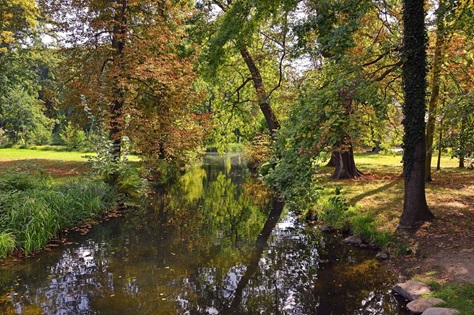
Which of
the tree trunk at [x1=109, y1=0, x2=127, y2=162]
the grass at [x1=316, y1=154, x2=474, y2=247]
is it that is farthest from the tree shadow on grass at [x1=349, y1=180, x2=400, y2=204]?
the tree trunk at [x1=109, y1=0, x2=127, y2=162]

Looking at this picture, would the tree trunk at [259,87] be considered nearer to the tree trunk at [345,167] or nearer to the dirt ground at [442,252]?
the tree trunk at [345,167]

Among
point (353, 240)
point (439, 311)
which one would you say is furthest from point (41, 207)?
point (439, 311)

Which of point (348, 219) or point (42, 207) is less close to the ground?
point (42, 207)

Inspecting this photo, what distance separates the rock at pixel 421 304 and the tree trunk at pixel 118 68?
1161 cm

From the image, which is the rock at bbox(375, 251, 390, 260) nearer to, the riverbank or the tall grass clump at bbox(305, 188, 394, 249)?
the riverbank

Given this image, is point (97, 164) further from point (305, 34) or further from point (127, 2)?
point (305, 34)

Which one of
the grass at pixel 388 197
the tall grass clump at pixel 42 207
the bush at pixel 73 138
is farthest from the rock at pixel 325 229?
the bush at pixel 73 138

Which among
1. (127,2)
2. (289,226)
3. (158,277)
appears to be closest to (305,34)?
(289,226)

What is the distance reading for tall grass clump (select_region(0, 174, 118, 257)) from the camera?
844 cm

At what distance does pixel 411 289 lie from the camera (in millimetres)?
6094

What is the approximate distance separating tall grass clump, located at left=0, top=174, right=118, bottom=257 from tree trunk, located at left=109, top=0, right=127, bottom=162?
250 centimetres

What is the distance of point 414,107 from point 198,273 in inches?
242

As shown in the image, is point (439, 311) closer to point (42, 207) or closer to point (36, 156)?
point (42, 207)

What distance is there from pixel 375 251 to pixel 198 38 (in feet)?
48.5
